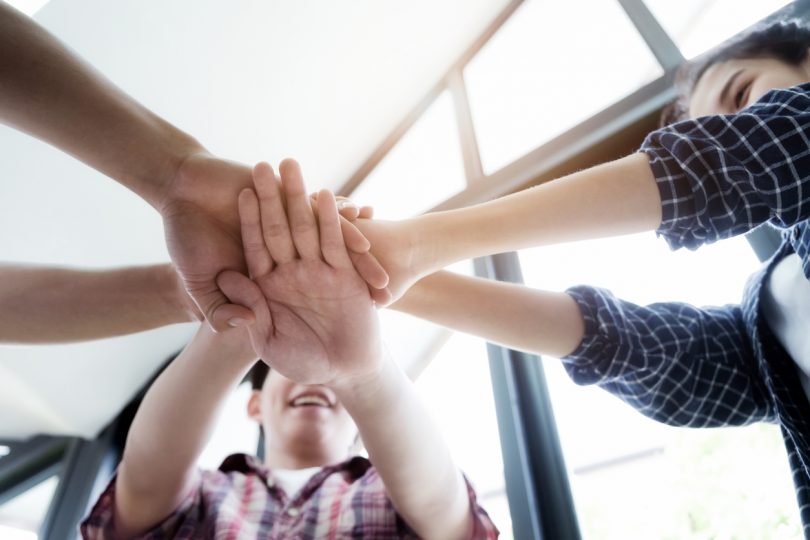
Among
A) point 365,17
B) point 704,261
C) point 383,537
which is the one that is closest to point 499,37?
point 365,17

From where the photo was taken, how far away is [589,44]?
1611 mm

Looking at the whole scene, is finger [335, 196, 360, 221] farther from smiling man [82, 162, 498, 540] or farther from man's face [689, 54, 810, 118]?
man's face [689, 54, 810, 118]

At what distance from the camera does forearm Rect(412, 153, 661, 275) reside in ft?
1.76

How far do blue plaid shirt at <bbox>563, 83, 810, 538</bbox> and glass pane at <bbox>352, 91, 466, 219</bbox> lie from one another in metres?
1.29

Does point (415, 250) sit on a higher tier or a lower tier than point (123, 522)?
higher

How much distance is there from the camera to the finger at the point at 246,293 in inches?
21.4

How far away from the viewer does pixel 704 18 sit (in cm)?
124

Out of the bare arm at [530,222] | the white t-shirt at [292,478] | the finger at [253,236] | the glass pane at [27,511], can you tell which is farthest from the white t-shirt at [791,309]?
the glass pane at [27,511]

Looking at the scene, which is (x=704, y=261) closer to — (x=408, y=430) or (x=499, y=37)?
(x=408, y=430)

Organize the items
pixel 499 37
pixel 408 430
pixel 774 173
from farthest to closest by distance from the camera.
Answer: pixel 499 37 → pixel 408 430 → pixel 774 173

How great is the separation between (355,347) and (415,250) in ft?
0.48

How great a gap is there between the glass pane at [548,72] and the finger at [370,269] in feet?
3.35

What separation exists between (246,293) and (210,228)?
9 cm

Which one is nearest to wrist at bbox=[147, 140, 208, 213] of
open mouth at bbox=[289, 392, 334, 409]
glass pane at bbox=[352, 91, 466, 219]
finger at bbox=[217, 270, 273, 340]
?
finger at bbox=[217, 270, 273, 340]
